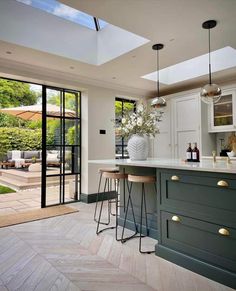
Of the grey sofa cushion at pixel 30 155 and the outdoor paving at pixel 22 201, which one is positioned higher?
the grey sofa cushion at pixel 30 155

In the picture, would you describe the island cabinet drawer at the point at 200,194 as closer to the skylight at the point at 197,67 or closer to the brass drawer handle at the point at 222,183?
the brass drawer handle at the point at 222,183

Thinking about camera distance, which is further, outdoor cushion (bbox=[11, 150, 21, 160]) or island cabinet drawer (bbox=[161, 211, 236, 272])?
outdoor cushion (bbox=[11, 150, 21, 160])

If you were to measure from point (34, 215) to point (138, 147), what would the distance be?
2.19m

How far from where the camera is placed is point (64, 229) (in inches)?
129

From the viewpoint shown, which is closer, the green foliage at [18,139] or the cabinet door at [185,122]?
the cabinet door at [185,122]

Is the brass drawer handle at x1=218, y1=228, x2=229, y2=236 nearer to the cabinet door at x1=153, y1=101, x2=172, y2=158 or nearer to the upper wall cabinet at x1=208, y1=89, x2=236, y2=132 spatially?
the upper wall cabinet at x1=208, y1=89, x2=236, y2=132

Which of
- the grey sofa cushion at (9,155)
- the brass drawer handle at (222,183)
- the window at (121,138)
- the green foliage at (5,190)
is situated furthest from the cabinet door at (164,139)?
the grey sofa cushion at (9,155)

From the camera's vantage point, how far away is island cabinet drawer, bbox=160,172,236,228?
190 cm

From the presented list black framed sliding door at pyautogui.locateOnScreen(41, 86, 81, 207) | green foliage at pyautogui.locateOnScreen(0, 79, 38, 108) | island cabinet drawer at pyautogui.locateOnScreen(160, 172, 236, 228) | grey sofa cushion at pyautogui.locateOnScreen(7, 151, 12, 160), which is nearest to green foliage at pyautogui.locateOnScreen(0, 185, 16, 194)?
black framed sliding door at pyautogui.locateOnScreen(41, 86, 81, 207)

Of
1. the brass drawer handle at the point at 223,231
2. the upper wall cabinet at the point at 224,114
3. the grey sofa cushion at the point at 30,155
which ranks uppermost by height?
the upper wall cabinet at the point at 224,114

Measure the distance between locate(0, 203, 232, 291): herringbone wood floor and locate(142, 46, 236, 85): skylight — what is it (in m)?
3.26

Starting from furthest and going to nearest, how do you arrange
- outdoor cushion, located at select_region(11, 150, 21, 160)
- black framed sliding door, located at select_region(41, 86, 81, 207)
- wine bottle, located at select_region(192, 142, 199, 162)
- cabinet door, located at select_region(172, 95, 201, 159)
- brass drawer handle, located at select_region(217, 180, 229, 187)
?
outdoor cushion, located at select_region(11, 150, 21, 160) → cabinet door, located at select_region(172, 95, 201, 159) → black framed sliding door, located at select_region(41, 86, 81, 207) → wine bottle, located at select_region(192, 142, 199, 162) → brass drawer handle, located at select_region(217, 180, 229, 187)

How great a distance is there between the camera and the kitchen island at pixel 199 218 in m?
1.90

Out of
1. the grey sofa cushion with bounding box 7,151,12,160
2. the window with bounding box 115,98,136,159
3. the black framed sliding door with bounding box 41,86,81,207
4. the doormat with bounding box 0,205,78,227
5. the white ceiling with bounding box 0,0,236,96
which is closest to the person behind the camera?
the white ceiling with bounding box 0,0,236,96
